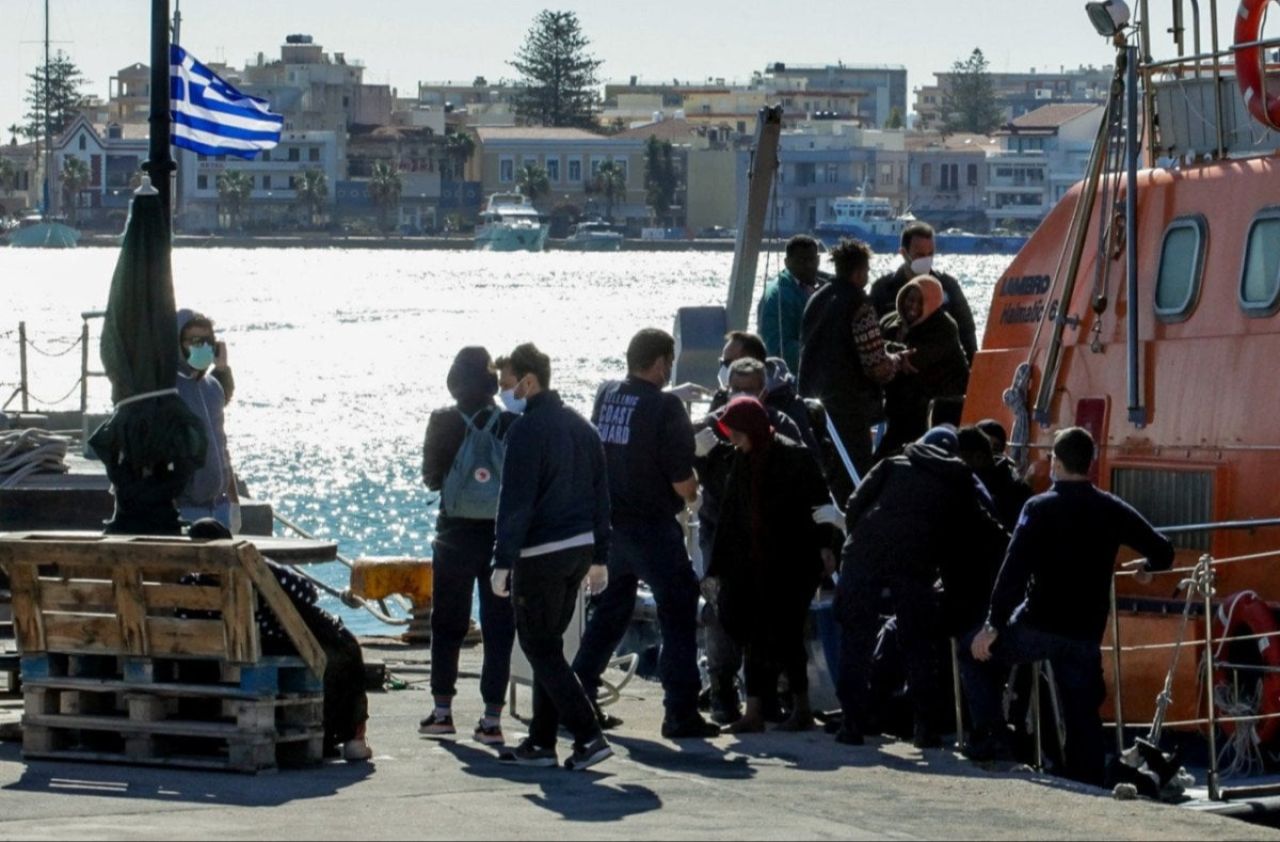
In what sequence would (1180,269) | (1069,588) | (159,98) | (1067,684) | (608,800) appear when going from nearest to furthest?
(608,800) → (1069,588) → (1067,684) → (1180,269) → (159,98)

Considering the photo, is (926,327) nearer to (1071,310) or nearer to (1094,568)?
(1071,310)

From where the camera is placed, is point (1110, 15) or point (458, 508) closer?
point (458, 508)

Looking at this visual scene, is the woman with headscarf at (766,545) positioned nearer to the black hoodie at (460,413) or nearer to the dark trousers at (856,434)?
the black hoodie at (460,413)

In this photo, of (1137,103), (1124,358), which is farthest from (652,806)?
(1137,103)

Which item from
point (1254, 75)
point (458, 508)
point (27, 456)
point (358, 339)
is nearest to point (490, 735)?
point (458, 508)

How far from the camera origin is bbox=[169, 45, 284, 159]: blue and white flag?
63.0ft

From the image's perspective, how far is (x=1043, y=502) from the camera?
10102mm

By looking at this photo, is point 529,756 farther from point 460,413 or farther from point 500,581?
point 460,413

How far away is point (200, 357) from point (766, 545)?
3.45m

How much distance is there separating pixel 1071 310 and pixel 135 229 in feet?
15.8

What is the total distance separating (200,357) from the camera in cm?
1290

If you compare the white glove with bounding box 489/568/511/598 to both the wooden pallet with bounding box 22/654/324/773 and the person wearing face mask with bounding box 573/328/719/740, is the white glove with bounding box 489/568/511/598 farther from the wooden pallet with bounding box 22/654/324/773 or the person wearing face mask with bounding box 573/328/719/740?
the person wearing face mask with bounding box 573/328/719/740

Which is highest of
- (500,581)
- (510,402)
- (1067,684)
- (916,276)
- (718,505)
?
(916,276)

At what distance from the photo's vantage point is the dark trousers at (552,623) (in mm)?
10219
